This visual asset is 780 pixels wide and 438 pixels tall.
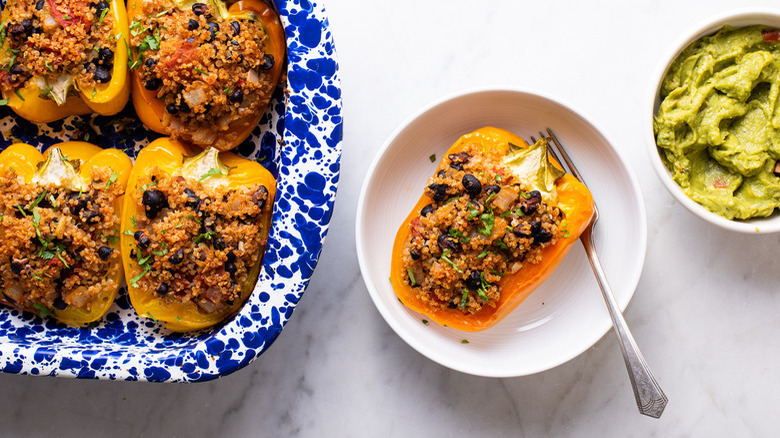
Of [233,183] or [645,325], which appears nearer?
[233,183]

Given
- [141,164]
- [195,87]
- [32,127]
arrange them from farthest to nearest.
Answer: [32,127] < [141,164] < [195,87]

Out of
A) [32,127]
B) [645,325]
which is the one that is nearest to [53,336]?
[32,127]

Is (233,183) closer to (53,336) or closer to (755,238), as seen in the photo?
(53,336)

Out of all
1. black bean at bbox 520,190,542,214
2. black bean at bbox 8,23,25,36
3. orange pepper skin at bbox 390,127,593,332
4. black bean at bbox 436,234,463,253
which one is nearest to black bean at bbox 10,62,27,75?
black bean at bbox 8,23,25,36

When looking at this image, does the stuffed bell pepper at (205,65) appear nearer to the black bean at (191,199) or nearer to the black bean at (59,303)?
the black bean at (191,199)

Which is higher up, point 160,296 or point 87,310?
point 160,296

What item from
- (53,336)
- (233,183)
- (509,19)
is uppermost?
(509,19)
